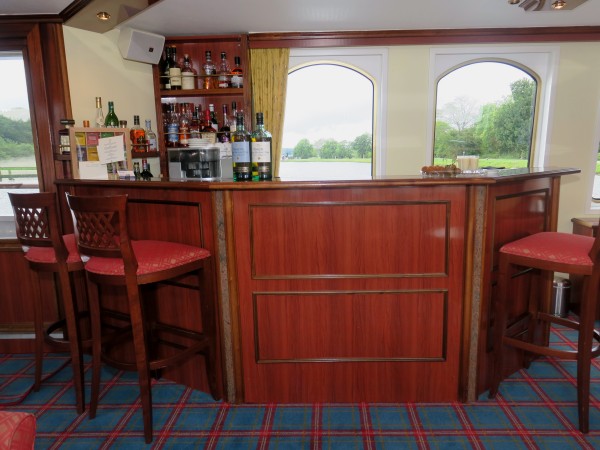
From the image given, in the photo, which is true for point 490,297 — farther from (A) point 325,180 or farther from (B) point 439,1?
(B) point 439,1

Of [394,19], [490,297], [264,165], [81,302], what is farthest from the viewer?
[394,19]

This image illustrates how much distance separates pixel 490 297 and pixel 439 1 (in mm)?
2083

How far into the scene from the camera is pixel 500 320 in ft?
7.66

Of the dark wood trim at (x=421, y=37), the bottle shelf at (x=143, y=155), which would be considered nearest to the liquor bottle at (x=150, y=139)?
the bottle shelf at (x=143, y=155)

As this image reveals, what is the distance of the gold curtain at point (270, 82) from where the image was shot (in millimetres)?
3854

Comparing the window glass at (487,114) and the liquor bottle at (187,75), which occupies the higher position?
the liquor bottle at (187,75)

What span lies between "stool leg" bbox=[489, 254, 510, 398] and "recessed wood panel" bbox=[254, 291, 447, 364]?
31cm

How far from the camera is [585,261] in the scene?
2006 mm

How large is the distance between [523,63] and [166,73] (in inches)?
128

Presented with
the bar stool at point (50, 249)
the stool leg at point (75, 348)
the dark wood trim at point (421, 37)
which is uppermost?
the dark wood trim at point (421, 37)

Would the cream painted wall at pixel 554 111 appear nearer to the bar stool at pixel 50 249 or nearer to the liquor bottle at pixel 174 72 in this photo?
the liquor bottle at pixel 174 72

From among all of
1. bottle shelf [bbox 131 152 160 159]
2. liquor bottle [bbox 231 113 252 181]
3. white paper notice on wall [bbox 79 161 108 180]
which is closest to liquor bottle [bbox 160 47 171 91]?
bottle shelf [bbox 131 152 160 159]

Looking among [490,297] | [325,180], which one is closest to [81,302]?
[325,180]

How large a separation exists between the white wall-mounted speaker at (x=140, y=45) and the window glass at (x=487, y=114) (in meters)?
2.58
